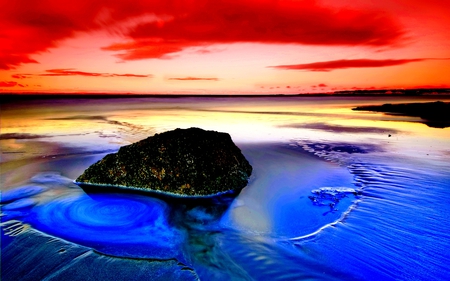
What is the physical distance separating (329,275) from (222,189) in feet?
8.17

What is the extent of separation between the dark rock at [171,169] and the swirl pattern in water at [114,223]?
40 cm

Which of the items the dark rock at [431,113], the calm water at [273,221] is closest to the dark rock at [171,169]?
the calm water at [273,221]

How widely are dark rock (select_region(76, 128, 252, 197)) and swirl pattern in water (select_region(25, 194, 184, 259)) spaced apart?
402mm

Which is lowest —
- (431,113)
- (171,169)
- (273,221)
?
(273,221)

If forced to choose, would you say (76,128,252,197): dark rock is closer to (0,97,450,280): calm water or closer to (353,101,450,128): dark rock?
(0,97,450,280): calm water

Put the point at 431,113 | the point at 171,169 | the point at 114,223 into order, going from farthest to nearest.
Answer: the point at 431,113, the point at 171,169, the point at 114,223

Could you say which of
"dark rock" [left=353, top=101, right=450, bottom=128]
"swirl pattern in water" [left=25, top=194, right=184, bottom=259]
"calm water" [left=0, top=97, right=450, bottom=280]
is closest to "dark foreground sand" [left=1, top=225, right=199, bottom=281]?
"calm water" [left=0, top=97, right=450, bottom=280]

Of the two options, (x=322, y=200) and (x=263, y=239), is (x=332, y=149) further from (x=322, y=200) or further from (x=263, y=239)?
(x=263, y=239)

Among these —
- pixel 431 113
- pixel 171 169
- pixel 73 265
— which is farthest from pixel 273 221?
pixel 431 113

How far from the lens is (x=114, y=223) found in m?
3.97

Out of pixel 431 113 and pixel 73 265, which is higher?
pixel 431 113

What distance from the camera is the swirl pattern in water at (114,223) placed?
3402 millimetres

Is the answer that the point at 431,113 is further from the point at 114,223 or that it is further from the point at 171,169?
the point at 114,223

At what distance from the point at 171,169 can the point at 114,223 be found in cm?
148
